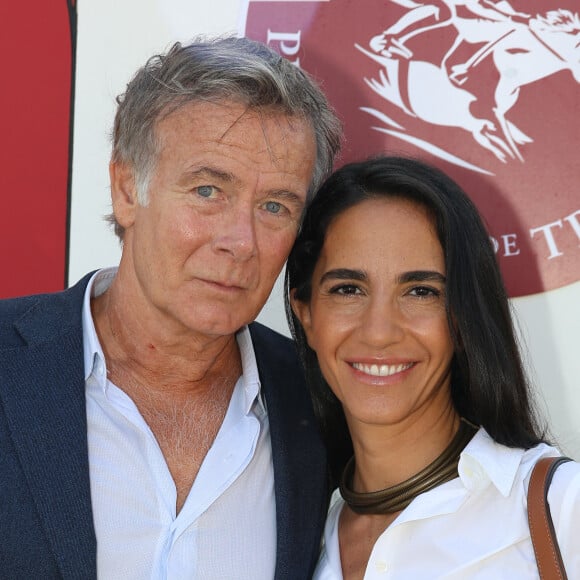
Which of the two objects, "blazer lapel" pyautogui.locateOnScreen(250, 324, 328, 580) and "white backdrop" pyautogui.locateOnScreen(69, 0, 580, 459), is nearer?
"blazer lapel" pyautogui.locateOnScreen(250, 324, 328, 580)

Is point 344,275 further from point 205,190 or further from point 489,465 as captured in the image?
point 489,465

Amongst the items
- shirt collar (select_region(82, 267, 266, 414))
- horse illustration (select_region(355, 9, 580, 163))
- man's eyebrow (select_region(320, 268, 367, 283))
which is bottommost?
shirt collar (select_region(82, 267, 266, 414))

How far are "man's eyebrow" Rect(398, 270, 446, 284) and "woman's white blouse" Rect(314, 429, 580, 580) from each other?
0.40m

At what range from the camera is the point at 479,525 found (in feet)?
7.18

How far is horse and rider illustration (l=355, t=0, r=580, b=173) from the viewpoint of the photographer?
306 cm

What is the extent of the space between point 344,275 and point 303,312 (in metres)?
0.27

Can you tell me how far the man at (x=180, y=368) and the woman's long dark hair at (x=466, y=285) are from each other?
0.39ft

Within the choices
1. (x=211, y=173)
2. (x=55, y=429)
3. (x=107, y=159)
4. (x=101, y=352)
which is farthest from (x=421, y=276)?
(x=107, y=159)

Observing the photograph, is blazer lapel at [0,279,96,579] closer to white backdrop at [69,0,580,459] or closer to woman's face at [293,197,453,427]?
woman's face at [293,197,453,427]

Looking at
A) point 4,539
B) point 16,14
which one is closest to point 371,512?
point 4,539

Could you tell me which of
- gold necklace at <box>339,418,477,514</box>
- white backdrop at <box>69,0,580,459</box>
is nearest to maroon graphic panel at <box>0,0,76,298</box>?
white backdrop at <box>69,0,580,459</box>

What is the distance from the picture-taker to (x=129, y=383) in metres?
2.51

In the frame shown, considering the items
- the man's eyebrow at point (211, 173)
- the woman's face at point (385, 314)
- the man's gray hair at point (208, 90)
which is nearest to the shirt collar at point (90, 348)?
the man's gray hair at point (208, 90)

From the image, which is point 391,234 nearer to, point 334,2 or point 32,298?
point 32,298
